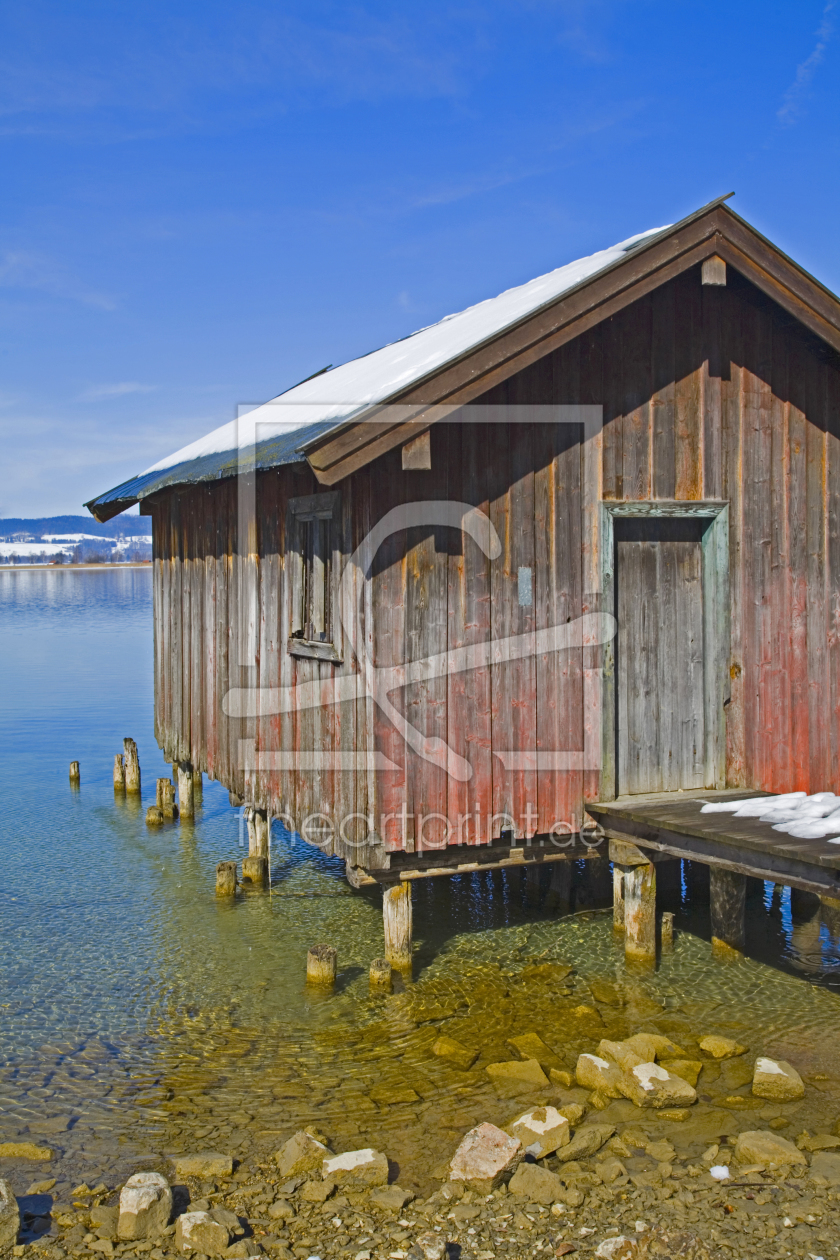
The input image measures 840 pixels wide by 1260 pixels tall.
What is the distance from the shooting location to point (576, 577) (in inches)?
350

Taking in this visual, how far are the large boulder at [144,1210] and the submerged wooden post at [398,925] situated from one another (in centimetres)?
357

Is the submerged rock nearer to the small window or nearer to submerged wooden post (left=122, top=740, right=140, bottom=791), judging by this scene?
the small window

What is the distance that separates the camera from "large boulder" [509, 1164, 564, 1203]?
546cm

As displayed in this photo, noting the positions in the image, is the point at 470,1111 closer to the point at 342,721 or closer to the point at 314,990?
the point at 314,990

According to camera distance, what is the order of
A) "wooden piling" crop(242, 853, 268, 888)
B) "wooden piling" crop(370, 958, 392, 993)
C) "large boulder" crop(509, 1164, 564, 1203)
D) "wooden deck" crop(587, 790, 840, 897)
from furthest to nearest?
"wooden piling" crop(242, 853, 268, 888) → "wooden piling" crop(370, 958, 392, 993) → "wooden deck" crop(587, 790, 840, 897) → "large boulder" crop(509, 1164, 564, 1203)

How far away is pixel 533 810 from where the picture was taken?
8.72 m

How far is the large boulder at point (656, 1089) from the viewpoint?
6484 millimetres

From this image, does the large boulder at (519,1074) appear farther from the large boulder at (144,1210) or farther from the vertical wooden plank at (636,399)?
the vertical wooden plank at (636,399)

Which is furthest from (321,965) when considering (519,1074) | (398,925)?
(519,1074)

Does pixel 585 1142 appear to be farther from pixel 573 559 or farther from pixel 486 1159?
pixel 573 559

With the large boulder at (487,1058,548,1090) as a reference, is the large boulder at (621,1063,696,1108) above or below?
above

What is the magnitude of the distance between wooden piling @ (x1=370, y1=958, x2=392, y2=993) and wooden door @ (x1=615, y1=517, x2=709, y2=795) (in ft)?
8.27

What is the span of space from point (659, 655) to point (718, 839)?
220 centimetres

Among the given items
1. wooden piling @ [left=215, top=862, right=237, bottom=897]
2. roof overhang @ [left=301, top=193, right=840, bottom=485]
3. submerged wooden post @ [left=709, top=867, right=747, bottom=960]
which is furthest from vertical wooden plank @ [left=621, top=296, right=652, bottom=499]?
wooden piling @ [left=215, top=862, right=237, bottom=897]
